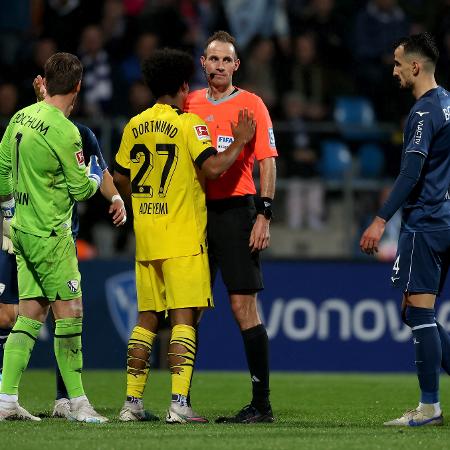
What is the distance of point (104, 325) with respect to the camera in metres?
13.0

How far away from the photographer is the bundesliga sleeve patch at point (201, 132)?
7166 mm

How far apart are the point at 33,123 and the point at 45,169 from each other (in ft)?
0.93

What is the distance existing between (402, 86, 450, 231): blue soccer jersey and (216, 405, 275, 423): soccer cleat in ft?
4.82

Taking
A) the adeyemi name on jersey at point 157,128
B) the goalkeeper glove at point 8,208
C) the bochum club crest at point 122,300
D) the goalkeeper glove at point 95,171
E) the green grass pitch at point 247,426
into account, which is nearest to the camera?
the green grass pitch at point 247,426

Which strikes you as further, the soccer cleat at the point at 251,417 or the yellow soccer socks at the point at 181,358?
Result: the soccer cleat at the point at 251,417

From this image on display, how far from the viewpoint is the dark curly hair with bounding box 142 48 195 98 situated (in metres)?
7.23

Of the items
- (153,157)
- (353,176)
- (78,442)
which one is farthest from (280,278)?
(78,442)

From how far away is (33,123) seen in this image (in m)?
7.15

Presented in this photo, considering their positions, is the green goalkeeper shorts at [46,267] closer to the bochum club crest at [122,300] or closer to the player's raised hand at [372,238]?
the player's raised hand at [372,238]

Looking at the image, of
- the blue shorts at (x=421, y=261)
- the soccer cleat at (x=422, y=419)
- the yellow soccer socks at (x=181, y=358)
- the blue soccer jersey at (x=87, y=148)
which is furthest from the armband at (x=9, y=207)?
the soccer cleat at (x=422, y=419)

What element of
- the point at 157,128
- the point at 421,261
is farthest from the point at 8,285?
the point at 421,261

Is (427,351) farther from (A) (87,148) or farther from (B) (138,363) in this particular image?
(A) (87,148)

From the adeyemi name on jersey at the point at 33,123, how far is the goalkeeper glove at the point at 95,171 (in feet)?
1.32

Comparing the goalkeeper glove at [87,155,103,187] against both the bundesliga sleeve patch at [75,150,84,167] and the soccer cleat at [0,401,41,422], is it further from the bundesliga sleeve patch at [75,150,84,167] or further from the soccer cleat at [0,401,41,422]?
the soccer cleat at [0,401,41,422]
